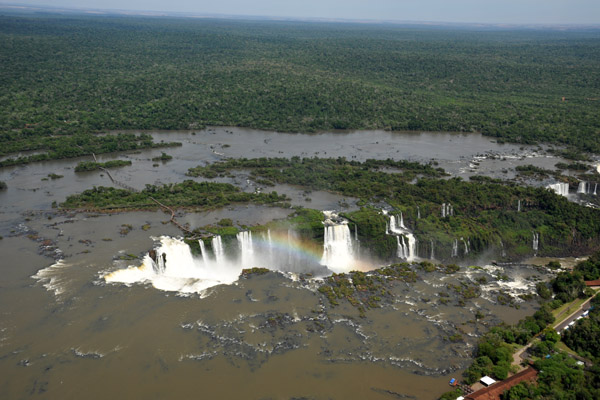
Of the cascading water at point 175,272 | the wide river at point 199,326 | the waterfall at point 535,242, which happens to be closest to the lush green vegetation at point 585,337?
the wide river at point 199,326

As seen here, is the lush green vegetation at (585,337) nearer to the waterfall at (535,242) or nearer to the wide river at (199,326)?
the wide river at (199,326)

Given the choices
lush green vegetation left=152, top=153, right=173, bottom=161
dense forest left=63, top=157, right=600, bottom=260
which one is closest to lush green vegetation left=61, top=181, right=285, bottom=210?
dense forest left=63, top=157, right=600, bottom=260

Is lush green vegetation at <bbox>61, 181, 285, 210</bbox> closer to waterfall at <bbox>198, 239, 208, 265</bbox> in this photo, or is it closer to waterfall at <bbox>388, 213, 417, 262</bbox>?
waterfall at <bbox>198, 239, 208, 265</bbox>

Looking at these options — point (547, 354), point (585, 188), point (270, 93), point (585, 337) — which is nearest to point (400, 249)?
point (547, 354)

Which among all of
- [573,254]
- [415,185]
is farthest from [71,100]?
[573,254]

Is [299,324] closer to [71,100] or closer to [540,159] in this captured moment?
[540,159]

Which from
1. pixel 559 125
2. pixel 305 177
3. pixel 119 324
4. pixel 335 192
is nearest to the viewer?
pixel 119 324

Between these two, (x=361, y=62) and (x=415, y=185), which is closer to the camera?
(x=415, y=185)
